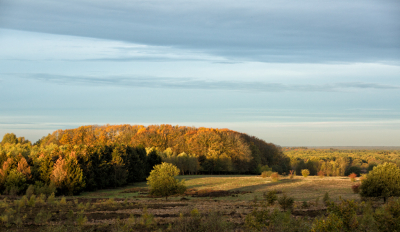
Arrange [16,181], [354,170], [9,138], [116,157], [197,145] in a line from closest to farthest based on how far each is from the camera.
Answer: [16,181]
[116,157]
[197,145]
[354,170]
[9,138]

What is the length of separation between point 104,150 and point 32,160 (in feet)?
34.6

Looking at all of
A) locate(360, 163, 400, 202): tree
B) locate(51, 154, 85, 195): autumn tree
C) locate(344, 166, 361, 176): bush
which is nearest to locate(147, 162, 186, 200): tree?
locate(51, 154, 85, 195): autumn tree

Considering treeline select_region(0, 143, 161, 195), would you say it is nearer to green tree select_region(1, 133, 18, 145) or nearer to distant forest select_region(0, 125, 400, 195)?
distant forest select_region(0, 125, 400, 195)

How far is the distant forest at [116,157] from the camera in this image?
37.6 meters

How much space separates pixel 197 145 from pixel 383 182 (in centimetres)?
5342

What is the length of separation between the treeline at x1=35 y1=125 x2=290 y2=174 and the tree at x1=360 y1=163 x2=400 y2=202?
4273cm

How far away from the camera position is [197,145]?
73688 millimetres

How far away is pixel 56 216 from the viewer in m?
17.2

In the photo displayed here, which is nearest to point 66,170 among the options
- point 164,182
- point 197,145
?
point 164,182

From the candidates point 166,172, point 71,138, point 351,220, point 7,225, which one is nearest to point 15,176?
point 166,172

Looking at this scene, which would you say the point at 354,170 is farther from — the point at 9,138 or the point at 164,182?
the point at 9,138

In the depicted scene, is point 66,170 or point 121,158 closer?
point 66,170

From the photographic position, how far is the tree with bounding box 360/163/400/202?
21.8 metres

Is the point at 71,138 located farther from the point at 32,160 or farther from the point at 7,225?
the point at 7,225
